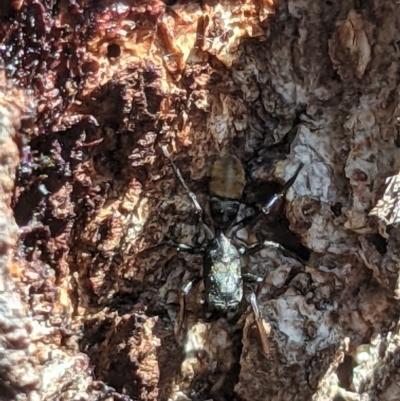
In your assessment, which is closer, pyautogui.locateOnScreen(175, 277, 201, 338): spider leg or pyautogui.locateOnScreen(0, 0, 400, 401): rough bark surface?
pyautogui.locateOnScreen(0, 0, 400, 401): rough bark surface

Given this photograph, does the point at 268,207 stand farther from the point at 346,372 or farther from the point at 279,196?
the point at 346,372

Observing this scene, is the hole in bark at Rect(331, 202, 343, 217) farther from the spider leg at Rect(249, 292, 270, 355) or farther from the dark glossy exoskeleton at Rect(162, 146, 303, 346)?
the spider leg at Rect(249, 292, 270, 355)

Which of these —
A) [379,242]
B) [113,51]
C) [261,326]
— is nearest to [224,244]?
[261,326]

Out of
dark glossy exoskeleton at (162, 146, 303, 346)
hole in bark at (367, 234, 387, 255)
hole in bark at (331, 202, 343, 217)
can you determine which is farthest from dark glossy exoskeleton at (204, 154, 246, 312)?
hole in bark at (367, 234, 387, 255)

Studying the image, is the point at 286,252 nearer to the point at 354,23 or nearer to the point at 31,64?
the point at 354,23

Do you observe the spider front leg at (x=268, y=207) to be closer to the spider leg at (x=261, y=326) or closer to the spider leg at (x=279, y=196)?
the spider leg at (x=279, y=196)

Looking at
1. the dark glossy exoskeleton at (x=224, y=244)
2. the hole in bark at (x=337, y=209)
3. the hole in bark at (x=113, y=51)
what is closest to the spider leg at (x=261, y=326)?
the dark glossy exoskeleton at (x=224, y=244)
